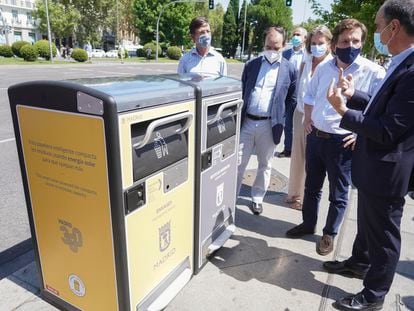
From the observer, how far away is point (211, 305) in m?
2.30

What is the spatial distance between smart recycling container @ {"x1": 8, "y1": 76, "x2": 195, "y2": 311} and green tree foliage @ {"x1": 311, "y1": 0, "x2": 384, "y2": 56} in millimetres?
6560

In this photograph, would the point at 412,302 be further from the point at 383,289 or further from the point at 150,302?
the point at 150,302

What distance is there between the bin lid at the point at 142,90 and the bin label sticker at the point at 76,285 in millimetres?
1052

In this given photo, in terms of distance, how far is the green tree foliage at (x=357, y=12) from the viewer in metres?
7.88

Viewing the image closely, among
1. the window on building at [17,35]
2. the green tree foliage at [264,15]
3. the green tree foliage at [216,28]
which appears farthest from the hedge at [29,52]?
the green tree foliage at [216,28]

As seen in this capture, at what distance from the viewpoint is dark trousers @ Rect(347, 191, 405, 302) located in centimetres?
206

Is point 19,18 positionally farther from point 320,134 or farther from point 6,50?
A: point 320,134

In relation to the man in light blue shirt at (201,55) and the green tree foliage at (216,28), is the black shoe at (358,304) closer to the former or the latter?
the man in light blue shirt at (201,55)

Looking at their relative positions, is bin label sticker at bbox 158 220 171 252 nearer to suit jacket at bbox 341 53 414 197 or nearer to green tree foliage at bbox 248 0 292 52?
suit jacket at bbox 341 53 414 197

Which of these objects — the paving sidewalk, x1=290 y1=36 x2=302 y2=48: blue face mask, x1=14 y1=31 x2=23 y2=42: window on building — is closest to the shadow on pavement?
the paving sidewalk

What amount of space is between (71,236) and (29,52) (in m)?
26.1

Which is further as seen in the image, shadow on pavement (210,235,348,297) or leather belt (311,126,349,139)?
leather belt (311,126,349,139)

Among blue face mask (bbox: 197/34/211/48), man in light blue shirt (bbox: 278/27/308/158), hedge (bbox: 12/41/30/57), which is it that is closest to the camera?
blue face mask (bbox: 197/34/211/48)

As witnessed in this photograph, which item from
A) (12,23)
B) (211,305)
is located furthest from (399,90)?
(12,23)
